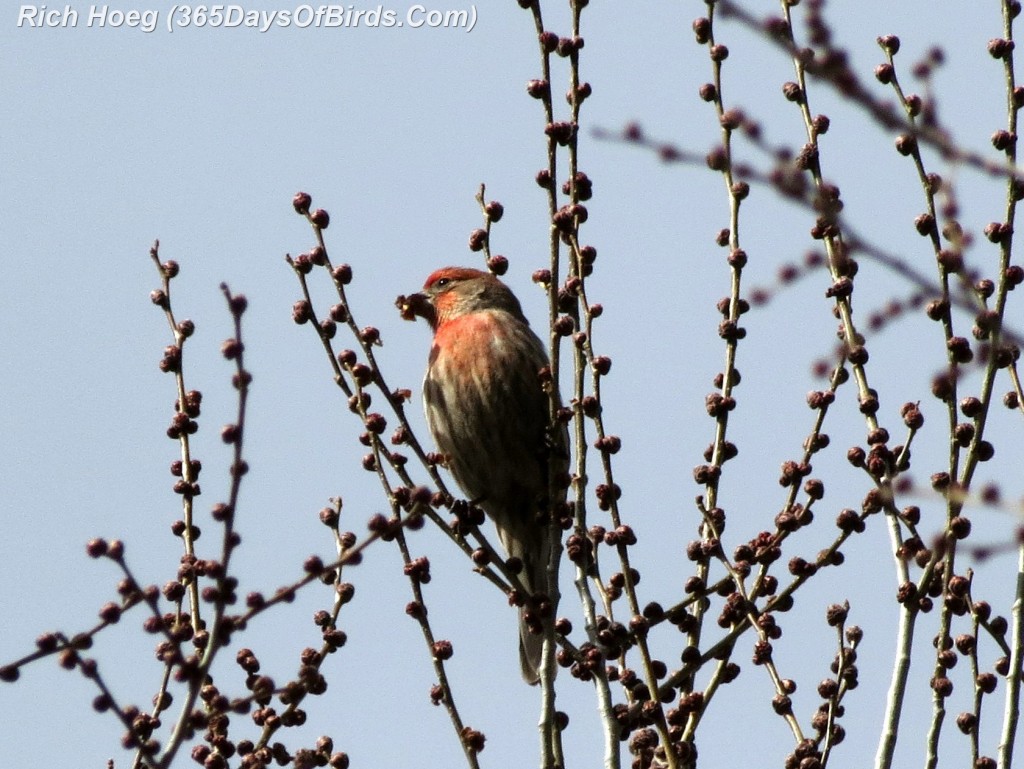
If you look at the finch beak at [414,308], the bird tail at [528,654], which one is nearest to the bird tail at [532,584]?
the bird tail at [528,654]

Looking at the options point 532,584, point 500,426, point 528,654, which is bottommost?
point 528,654

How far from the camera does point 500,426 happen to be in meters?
7.29

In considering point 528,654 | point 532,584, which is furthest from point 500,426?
point 528,654

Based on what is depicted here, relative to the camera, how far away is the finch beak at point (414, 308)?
8531mm

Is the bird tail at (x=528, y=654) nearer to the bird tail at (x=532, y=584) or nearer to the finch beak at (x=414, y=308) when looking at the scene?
the bird tail at (x=532, y=584)

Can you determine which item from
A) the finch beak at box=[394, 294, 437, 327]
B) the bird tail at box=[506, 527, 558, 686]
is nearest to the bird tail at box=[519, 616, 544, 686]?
the bird tail at box=[506, 527, 558, 686]

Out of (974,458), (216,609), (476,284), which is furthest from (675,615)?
(476,284)

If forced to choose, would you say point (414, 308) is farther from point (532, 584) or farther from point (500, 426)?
point (532, 584)

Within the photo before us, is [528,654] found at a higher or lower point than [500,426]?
lower

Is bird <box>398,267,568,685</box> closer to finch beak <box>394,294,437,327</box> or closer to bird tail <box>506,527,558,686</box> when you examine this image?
bird tail <box>506,527,558,686</box>

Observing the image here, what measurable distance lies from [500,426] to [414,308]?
151 centimetres

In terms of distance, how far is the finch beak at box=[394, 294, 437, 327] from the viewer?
853 cm

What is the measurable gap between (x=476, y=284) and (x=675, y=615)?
4.04 meters

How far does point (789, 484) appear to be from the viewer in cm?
504
